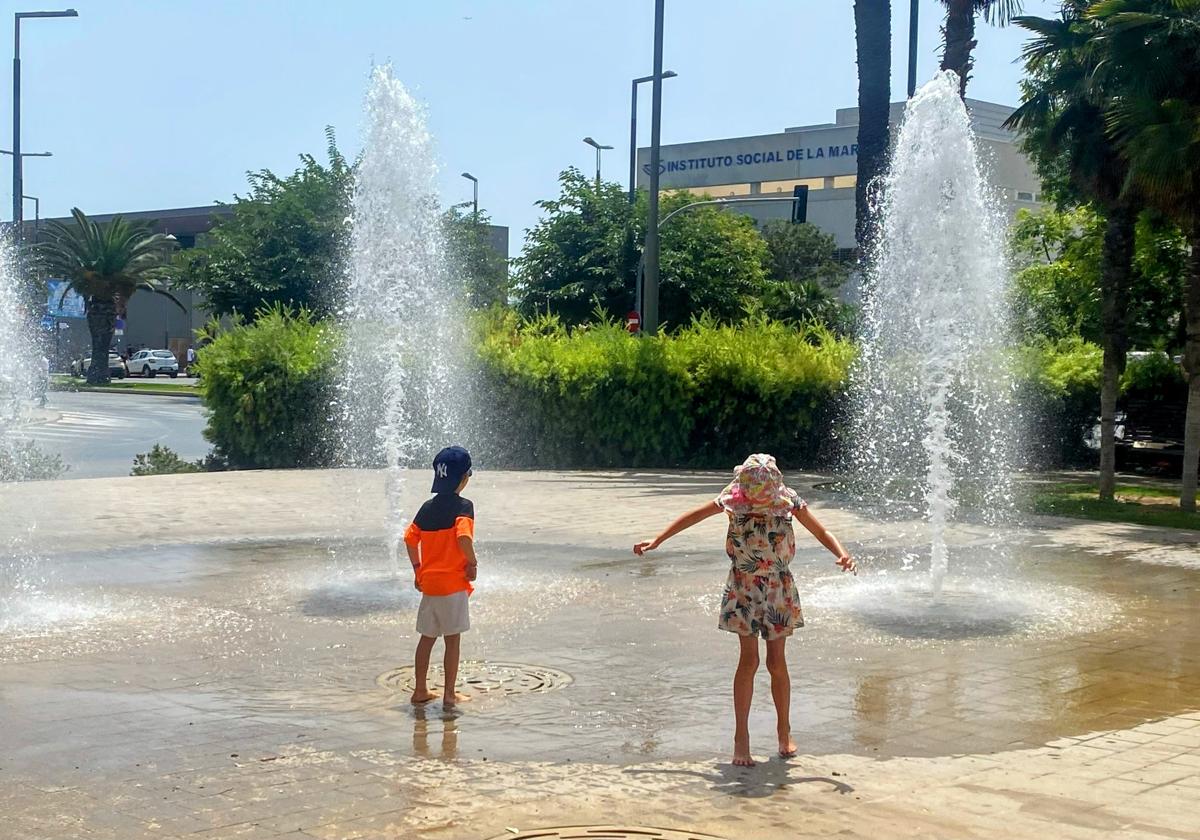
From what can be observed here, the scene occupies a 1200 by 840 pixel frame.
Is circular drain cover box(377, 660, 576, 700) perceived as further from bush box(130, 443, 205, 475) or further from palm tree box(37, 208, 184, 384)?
palm tree box(37, 208, 184, 384)

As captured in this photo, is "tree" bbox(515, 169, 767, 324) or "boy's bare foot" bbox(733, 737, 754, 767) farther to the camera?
"tree" bbox(515, 169, 767, 324)

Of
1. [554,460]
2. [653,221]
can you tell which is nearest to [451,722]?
[554,460]

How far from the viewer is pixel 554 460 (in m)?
22.7

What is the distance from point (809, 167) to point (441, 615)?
63.9 m

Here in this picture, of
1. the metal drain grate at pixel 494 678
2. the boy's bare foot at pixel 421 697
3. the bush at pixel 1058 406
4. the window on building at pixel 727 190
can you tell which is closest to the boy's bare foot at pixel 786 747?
the metal drain grate at pixel 494 678

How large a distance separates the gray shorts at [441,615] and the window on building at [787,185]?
62.3 metres

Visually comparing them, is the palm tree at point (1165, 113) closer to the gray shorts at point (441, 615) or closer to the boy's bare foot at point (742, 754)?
the gray shorts at point (441, 615)

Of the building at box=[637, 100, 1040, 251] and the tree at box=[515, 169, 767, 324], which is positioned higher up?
the building at box=[637, 100, 1040, 251]

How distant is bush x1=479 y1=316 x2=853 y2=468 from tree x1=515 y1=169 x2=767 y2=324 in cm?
1337

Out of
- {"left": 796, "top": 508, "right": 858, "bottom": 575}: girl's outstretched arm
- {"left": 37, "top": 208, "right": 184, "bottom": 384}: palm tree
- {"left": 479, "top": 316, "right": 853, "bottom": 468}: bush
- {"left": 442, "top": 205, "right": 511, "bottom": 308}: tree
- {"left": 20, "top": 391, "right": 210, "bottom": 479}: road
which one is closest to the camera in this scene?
{"left": 796, "top": 508, "right": 858, "bottom": 575}: girl's outstretched arm

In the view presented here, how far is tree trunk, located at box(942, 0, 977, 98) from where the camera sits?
19766mm

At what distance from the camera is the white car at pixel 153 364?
71438 millimetres

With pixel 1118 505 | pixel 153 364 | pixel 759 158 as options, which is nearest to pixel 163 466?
pixel 1118 505

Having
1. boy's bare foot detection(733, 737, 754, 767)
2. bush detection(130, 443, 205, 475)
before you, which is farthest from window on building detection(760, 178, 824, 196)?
boy's bare foot detection(733, 737, 754, 767)
